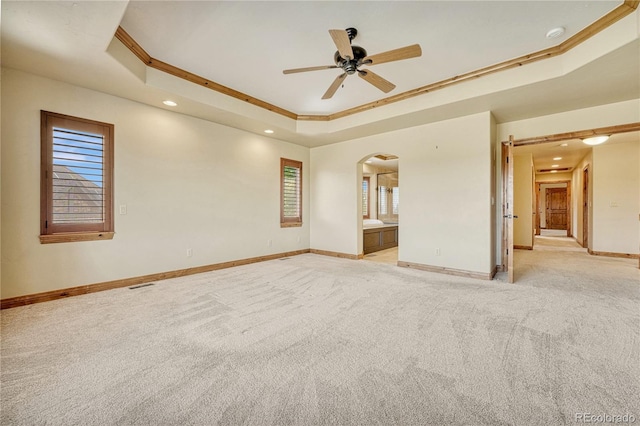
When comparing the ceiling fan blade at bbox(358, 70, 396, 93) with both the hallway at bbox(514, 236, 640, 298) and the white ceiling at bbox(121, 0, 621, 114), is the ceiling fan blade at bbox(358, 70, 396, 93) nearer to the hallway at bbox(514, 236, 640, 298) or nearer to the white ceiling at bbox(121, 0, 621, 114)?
the white ceiling at bbox(121, 0, 621, 114)

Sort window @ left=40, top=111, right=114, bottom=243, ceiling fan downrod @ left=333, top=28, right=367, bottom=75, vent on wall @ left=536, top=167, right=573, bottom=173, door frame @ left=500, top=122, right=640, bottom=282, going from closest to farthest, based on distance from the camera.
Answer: ceiling fan downrod @ left=333, top=28, right=367, bottom=75 < window @ left=40, top=111, right=114, bottom=243 < door frame @ left=500, top=122, right=640, bottom=282 < vent on wall @ left=536, top=167, right=573, bottom=173

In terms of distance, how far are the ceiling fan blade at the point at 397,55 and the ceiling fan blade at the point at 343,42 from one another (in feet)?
0.73

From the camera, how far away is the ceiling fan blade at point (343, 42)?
226 centimetres

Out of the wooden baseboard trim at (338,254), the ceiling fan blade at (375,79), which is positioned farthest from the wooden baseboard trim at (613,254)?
the ceiling fan blade at (375,79)

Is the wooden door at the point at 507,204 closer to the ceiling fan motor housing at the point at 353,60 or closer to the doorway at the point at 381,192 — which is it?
the ceiling fan motor housing at the point at 353,60

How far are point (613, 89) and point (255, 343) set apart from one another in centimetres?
525

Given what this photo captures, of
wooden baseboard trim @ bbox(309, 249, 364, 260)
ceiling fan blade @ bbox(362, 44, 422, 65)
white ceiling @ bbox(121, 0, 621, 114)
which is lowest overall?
wooden baseboard trim @ bbox(309, 249, 364, 260)

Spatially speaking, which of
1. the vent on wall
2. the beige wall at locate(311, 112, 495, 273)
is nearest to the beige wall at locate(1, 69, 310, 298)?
the beige wall at locate(311, 112, 495, 273)

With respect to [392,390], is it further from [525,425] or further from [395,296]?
[395,296]

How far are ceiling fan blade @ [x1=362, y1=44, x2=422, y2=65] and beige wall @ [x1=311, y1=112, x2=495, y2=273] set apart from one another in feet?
7.81

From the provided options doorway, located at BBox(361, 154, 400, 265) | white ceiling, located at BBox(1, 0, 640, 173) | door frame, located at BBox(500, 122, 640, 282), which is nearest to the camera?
white ceiling, located at BBox(1, 0, 640, 173)

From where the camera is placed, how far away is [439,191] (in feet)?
15.3

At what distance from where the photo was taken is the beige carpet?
147cm

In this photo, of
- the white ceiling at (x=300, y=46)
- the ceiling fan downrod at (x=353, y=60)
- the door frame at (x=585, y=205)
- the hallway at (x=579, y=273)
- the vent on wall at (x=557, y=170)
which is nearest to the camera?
the white ceiling at (x=300, y=46)
